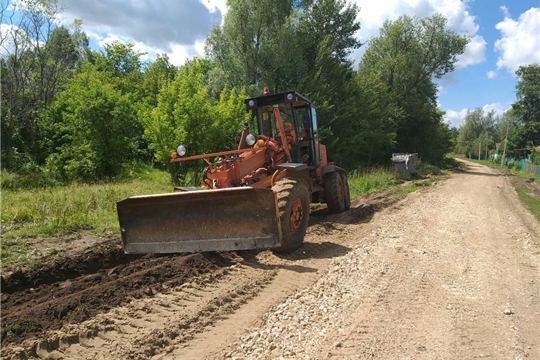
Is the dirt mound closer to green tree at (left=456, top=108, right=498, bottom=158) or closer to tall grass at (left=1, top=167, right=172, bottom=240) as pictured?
tall grass at (left=1, top=167, right=172, bottom=240)

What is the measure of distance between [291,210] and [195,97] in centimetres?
877

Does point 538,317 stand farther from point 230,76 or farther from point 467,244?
point 230,76

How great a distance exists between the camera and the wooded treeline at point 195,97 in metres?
14.9

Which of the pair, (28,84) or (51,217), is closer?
(51,217)

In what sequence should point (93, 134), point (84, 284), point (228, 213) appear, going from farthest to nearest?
point (93, 134)
point (228, 213)
point (84, 284)

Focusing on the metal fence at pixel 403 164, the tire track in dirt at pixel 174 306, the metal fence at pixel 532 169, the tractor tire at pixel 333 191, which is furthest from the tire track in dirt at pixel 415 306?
the metal fence at pixel 532 169

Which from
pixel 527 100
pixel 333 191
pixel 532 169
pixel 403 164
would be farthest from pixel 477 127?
pixel 333 191

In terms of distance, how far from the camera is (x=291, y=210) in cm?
644

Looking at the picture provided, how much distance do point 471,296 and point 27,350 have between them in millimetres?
4624

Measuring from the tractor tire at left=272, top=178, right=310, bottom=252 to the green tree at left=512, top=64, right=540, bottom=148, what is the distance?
6035cm

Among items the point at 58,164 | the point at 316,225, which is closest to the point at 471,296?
the point at 316,225

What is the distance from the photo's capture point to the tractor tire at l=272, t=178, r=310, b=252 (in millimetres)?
6113

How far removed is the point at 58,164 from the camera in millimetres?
17547

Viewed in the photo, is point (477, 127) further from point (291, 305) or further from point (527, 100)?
point (291, 305)
